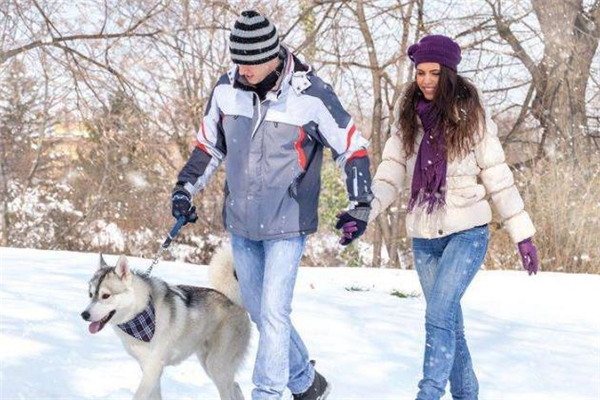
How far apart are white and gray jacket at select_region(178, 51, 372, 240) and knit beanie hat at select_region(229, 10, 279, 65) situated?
122 millimetres

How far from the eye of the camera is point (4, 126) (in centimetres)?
2498

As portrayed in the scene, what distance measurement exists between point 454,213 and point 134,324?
1.78 metres

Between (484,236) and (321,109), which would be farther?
(484,236)

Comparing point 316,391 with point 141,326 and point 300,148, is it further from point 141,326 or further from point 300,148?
point 300,148

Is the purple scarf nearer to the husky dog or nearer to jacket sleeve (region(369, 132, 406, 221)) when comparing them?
jacket sleeve (region(369, 132, 406, 221))

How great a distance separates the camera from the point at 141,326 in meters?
4.50

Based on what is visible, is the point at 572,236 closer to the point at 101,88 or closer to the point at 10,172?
the point at 101,88

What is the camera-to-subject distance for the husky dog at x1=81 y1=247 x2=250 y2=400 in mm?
4484

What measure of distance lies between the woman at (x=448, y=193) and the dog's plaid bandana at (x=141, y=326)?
52.4 inches

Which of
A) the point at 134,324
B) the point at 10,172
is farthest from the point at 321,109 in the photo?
the point at 10,172

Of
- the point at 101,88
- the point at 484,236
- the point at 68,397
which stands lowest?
the point at 68,397

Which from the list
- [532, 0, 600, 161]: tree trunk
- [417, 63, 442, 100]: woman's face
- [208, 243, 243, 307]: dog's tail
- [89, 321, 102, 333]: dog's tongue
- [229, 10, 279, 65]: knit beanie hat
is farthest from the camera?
[532, 0, 600, 161]: tree trunk

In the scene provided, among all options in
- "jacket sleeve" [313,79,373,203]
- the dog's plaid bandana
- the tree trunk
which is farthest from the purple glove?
the tree trunk

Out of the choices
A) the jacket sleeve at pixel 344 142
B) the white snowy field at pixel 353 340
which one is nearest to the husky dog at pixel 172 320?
the white snowy field at pixel 353 340
